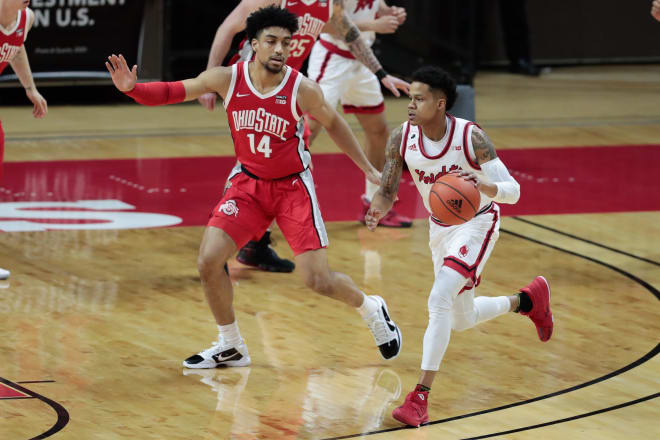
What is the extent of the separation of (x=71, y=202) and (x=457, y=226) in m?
4.71

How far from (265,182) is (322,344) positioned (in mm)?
930

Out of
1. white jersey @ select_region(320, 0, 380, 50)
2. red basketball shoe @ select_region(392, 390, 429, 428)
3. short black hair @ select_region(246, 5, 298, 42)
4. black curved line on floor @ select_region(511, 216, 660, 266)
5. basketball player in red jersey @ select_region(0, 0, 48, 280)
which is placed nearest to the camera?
red basketball shoe @ select_region(392, 390, 429, 428)

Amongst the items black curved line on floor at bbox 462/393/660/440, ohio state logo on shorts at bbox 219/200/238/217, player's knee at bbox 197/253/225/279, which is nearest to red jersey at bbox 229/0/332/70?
ohio state logo on shorts at bbox 219/200/238/217

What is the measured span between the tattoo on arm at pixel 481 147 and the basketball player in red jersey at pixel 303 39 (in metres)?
1.84

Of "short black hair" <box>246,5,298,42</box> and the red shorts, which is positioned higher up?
"short black hair" <box>246,5,298,42</box>

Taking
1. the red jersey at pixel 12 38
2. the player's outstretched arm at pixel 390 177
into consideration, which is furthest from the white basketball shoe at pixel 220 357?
the red jersey at pixel 12 38

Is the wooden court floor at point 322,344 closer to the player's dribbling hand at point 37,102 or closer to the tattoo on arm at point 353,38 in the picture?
the player's dribbling hand at point 37,102

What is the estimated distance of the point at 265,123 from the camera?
19.4ft

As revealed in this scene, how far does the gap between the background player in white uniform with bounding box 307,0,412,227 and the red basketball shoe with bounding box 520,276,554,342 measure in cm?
294

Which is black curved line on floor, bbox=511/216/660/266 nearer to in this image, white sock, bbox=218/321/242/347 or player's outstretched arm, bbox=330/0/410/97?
player's outstretched arm, bbox=330/0/410/97

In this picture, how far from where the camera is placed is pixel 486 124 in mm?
13734

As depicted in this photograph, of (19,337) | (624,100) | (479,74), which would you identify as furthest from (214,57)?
(479,74)

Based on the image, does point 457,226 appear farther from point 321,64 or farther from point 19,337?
point 321,64

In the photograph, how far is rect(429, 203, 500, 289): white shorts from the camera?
5.47 meters
